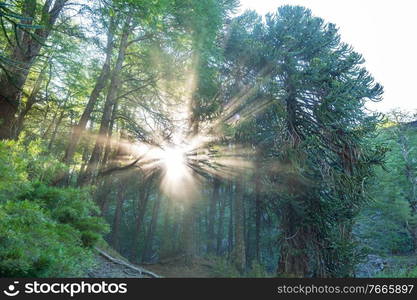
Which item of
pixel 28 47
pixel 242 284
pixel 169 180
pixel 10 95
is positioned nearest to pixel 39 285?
pixel 242 284

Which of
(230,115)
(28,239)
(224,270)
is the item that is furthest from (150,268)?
(28,239)

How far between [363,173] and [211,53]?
7947 millimetres

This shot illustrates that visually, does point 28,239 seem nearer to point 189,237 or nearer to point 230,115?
point 230,115

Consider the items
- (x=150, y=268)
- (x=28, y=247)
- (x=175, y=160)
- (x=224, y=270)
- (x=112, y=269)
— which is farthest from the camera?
(x=150, y=268)

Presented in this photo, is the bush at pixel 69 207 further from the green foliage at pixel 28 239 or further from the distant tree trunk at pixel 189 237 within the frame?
the distant tree trunk at pixel 189 237

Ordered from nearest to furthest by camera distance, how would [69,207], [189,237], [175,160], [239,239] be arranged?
[69,207], [175,160], [239,239], [189,237]

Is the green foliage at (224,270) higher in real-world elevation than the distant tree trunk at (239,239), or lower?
lower

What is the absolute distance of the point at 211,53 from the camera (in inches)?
459

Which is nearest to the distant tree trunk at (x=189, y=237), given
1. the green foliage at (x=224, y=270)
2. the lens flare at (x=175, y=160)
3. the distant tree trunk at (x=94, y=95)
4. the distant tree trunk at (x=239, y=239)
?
the green foliage at (x=224, y=270)

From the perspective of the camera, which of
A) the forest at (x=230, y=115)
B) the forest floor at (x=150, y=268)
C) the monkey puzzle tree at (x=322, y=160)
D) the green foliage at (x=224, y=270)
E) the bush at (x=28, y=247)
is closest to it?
the bush at (x=28, y=247)

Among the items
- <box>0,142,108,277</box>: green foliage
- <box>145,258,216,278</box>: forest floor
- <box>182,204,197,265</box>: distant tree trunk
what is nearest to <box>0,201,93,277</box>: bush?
<box>0,142,108,277</box>: green foliage

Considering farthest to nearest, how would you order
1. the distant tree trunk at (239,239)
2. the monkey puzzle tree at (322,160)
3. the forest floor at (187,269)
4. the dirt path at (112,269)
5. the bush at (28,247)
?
the distant tree trunk at (239,239)
the forest floor at (187,269)
the monkey puzzle tree at (322,160)
the dirt path at (112,269)
the bush at (28,247)

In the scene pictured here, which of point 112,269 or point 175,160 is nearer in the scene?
point 112,269

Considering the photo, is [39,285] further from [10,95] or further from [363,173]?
[363,173]
